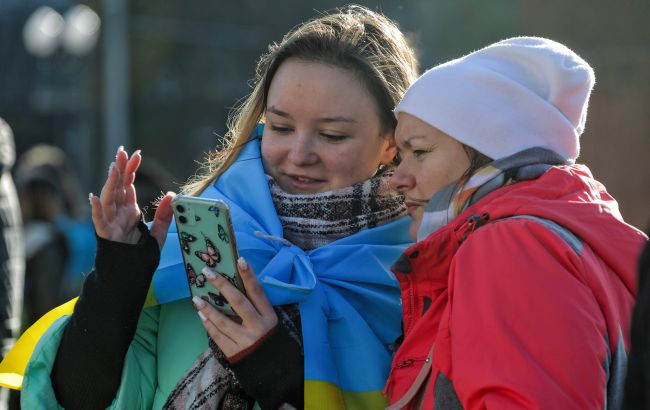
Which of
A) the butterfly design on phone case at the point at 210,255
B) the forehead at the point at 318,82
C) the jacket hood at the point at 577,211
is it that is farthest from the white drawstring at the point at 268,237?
the jacket hood at the point at 577,211

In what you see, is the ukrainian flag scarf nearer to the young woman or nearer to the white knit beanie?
the young woman

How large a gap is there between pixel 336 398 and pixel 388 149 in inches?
30.3

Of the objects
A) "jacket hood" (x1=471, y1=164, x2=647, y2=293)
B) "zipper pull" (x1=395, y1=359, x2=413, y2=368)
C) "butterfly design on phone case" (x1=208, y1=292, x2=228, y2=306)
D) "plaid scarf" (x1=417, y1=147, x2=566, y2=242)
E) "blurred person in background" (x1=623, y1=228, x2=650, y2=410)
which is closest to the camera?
"blurred person in background" (x1=623, y1=228, x2=650, y2=410)

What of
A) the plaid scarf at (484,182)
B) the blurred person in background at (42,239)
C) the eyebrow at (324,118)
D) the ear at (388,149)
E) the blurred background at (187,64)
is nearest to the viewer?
the plaid scarf at (484,182)

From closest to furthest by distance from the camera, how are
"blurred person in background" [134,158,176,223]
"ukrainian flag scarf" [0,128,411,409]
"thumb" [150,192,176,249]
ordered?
"ukrainian flag scarf" [0,128,411,409], "thumb" [150,192,176,249], "blurred person in background" [134,158,176,223]

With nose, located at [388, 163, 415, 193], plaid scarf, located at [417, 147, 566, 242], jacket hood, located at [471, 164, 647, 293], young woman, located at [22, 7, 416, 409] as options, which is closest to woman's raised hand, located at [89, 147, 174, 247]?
young woman, located at [22, 7, 416, 409]

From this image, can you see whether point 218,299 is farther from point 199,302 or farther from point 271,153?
point 271,153

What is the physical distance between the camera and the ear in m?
2.79

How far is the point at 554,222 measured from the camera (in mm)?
1972

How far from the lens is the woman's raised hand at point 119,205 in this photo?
2.39 metres

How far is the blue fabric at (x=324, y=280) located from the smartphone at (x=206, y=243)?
5.9 inches

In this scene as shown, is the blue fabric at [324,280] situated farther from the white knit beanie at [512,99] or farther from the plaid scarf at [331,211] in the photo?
the white knit beanie at [512,99]

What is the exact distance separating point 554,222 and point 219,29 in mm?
23957

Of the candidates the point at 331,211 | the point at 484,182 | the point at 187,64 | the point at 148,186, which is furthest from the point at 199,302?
the point at 187,64
